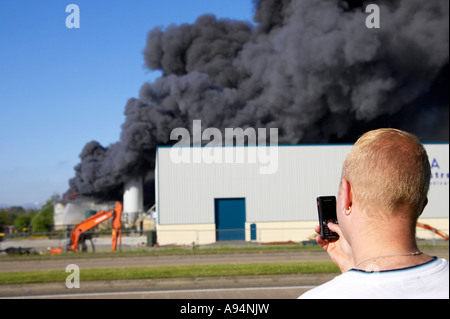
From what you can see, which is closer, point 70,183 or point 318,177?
point 318,177

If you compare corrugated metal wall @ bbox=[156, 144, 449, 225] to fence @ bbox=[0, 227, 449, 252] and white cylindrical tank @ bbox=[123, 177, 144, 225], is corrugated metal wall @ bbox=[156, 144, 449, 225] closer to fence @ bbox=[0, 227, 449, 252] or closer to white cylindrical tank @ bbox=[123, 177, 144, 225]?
fence @ bbox=[0, 227, 449, 252]

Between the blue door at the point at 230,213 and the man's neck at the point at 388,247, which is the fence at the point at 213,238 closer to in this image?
the blue door at the point at 230,213

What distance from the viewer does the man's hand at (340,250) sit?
171cm

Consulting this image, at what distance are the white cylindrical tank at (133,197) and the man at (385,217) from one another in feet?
142

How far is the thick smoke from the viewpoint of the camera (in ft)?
139

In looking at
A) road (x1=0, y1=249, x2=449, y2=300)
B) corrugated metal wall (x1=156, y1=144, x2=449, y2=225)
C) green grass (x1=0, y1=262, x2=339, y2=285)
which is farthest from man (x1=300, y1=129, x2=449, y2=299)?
corrugated metal wall (x1=156, y1=144, x2=449, y2=225)

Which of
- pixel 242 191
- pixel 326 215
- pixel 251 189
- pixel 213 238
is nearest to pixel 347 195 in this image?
pixel 326 215

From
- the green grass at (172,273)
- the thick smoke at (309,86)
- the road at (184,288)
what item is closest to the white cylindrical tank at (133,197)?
the thick smoke at (309,86)

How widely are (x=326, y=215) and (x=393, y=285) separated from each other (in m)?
0.62
